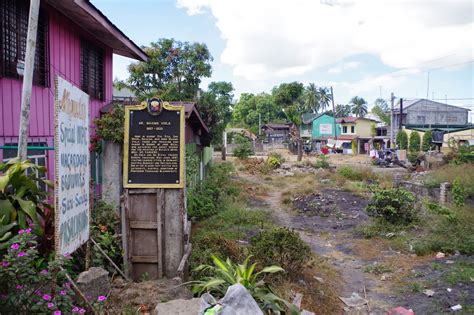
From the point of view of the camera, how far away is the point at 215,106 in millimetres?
21078

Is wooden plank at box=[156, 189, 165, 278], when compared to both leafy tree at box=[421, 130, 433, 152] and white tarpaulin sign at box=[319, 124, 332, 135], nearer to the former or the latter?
leafy tree at box=[421, 130, 433, 152]

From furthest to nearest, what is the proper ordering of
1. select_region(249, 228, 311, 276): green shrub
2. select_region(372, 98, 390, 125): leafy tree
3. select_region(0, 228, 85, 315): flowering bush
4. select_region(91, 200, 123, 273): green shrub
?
1. select_region(372, 98, 390, 125): leafy tree
2. select_region(249, 228, 311, 276): green shrub
3. select_region(91, 200, 123, 273): green shrub
4. select_region(0, 228, 85, 315): flowering bush

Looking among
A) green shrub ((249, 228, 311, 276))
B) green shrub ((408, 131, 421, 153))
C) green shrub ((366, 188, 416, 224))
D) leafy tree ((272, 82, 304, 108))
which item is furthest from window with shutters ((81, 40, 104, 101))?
leafy tree ((272, 82, 304, 108))

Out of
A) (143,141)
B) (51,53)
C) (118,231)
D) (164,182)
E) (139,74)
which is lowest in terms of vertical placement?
(118,231)

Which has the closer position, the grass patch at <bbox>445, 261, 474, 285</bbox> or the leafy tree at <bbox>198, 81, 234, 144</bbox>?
the grass patch at <bbox>445, 261, 474, 285</bbox>

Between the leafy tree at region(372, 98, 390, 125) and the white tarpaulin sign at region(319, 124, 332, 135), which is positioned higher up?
the leafy tree at region(372, 98, 390, 125)

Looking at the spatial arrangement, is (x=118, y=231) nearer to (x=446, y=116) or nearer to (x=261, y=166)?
(x=261, y=166)

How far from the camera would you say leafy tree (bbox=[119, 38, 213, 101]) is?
1878 centimetres

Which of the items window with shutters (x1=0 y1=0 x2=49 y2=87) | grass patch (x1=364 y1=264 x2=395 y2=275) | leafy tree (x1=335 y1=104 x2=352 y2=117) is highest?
leafy tree (x1=335 y1=104 x2=352 y2=117)

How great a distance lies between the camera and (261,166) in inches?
1076

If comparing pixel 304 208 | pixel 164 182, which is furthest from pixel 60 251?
pixel 304 208

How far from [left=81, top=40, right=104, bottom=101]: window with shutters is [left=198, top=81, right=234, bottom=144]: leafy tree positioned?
11.1 m

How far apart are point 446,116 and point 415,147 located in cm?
1597

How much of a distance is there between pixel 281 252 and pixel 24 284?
170 inches
